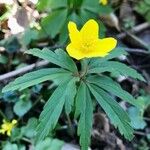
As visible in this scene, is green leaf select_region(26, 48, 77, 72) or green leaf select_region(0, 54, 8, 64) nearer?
green leaf select_region(26, 48, 77, 72)

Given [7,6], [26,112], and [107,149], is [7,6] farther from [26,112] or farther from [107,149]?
[107,149]

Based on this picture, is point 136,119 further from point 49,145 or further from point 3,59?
point 3,59

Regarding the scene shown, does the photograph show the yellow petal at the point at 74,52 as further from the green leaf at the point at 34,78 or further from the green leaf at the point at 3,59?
the green leaf at the point at 3,59

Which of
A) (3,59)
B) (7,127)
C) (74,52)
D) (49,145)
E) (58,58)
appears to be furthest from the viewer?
(3,59)

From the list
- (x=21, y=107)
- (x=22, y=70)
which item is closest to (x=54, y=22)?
(x=22, y=70)

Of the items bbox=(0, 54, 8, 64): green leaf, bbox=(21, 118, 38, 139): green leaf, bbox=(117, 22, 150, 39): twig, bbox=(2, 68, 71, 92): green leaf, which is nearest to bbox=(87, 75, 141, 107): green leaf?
bbox=(2, 68, 71, 92): green leaf

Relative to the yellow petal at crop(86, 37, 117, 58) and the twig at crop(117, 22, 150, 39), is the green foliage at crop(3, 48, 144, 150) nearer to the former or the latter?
the yellow petal at crop(86, 37, 117, 58)

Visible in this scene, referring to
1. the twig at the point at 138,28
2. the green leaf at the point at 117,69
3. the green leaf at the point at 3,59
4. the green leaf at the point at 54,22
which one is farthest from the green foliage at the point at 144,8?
the green leaf at the point at 117,69
